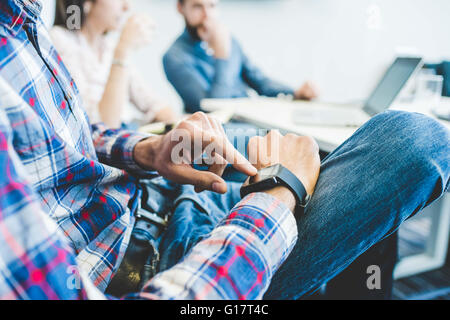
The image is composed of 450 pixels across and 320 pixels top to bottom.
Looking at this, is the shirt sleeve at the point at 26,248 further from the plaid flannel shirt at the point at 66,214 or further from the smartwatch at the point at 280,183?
the smartwatch at the point at 280,183

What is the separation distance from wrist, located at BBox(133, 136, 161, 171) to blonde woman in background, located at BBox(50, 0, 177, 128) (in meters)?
0.59

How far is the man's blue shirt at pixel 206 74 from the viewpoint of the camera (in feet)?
5.17

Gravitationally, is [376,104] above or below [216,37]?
below

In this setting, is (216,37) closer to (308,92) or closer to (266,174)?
(308,92)

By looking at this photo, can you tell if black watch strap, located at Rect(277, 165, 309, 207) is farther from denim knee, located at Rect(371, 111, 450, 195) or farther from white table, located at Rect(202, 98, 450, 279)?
white table, located at Rect(202, 98, 450, 279)

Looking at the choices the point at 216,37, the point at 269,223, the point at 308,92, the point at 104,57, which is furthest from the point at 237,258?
the point at 216,37

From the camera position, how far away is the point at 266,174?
45 centimetres

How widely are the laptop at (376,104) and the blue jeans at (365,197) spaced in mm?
393

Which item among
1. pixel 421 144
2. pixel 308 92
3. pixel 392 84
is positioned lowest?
pixel 308 92

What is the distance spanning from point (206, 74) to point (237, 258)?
1.46 m

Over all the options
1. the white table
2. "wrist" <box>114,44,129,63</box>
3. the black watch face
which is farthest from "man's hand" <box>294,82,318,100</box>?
the black watch face

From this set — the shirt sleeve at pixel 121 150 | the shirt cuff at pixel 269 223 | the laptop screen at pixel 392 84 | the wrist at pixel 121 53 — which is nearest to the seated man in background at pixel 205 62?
the wrist at pixel 121 53

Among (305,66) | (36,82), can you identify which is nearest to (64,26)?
(36,82)
